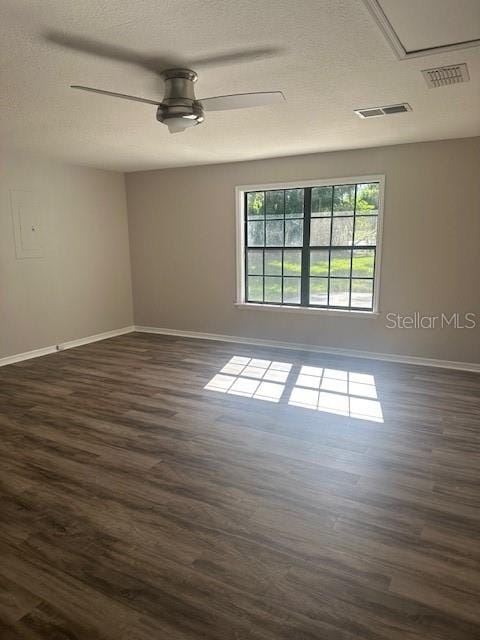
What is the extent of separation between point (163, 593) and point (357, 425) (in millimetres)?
2058

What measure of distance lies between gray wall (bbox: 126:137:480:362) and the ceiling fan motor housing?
2917 millimetres

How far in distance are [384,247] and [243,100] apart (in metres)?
2.99

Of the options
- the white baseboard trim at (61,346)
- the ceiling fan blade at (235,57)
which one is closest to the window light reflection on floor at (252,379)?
the white baseboard trim at (61,346)

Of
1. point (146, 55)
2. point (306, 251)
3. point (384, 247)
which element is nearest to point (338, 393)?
point (384, 247)

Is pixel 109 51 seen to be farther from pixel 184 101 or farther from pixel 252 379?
pixel 252 379

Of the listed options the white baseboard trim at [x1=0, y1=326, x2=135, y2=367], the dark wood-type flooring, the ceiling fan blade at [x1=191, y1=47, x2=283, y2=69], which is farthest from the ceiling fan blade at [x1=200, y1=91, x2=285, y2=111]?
the white baseboard trim at [x1=0, y1=326, x2=135, y2=367]

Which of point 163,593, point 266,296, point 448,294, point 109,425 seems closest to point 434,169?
point 448,294

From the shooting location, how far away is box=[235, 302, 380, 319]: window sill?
201 inches

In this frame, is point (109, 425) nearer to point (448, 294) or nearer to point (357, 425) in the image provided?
point (357, 425)

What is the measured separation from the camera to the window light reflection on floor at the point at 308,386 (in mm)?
3707

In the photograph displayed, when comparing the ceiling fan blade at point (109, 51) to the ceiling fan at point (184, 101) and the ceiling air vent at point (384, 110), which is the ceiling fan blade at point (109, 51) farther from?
the ceiling air vent at point (384, 110)

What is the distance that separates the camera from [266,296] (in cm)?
586

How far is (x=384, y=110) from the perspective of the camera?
130 inches

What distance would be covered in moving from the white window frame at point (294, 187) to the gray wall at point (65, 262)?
201cm
